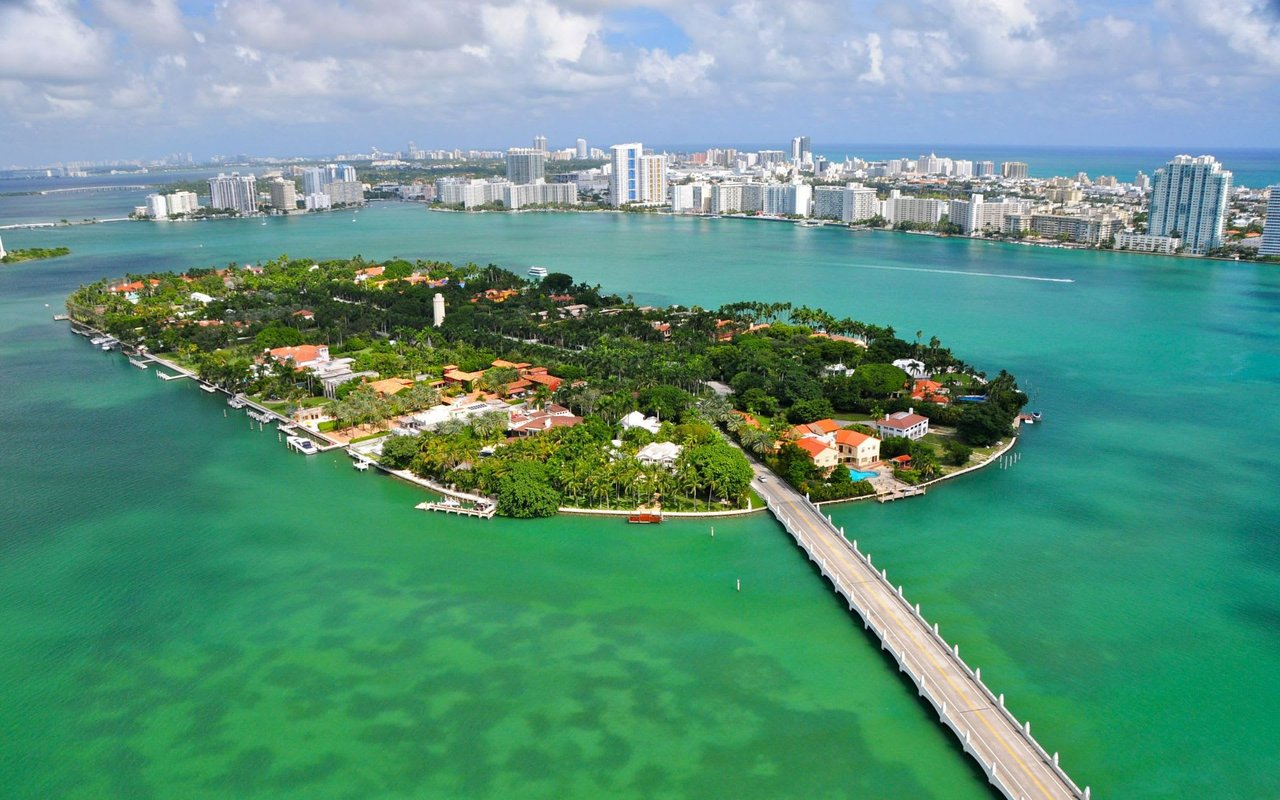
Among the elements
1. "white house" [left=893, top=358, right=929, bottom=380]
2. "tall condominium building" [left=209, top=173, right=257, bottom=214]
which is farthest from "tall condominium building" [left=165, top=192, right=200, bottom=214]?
"white house" [left=893, top=358, right=929, bottom=380]

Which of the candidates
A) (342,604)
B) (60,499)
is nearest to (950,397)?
(342,604)

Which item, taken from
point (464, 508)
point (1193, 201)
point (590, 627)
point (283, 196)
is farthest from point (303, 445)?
point (283, 196)

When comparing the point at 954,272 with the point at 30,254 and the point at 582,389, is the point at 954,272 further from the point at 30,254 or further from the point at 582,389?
the point at 30,254

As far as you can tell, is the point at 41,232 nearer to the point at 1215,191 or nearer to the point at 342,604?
the point at 342,604

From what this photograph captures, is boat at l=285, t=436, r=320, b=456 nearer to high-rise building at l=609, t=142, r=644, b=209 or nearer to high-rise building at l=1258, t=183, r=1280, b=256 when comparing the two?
high-rise building at l=1258, t=183, r=1280, b=256

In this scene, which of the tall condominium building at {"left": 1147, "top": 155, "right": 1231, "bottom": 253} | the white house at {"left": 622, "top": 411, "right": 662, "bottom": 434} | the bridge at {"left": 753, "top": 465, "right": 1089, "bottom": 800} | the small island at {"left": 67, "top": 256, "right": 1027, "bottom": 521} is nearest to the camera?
the bridge at {"left": 753, "top": 465, "right": 1089, "bottom": 800}
